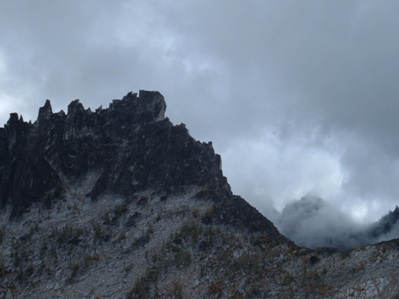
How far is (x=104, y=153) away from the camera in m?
122

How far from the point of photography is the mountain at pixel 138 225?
8462 cm

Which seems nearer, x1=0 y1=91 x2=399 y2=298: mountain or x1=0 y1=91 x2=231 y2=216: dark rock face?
x1=0 y1=91 x2=399 y2=298: mountain

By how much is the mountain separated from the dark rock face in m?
0.22

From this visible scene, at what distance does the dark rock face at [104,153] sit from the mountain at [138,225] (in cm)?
22

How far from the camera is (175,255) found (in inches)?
3745

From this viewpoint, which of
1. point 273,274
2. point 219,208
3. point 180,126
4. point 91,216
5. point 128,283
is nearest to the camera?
point 273,274

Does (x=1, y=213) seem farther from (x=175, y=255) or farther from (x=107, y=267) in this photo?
(x=175, y=255)

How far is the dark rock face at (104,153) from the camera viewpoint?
114 m

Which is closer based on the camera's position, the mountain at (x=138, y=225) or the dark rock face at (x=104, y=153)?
the mountain at (x=138, y=225)

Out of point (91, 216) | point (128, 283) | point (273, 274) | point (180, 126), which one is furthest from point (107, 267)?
point (180, 126)

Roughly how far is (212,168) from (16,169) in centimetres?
3745

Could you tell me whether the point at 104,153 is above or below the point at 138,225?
above

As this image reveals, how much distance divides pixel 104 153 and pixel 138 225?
890 inches

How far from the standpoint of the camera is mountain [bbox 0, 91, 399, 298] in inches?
3332
